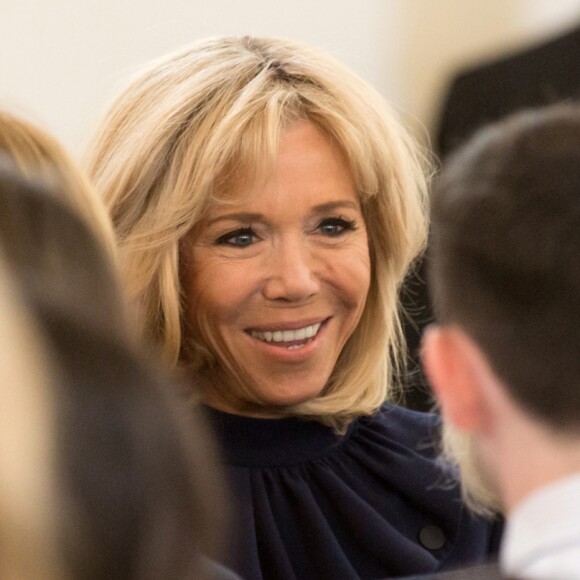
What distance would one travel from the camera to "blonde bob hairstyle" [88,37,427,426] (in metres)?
1.83

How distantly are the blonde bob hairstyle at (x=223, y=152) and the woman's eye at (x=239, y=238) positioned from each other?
0.05 metres

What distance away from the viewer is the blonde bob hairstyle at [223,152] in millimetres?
1835

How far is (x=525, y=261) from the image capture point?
1.07 metres

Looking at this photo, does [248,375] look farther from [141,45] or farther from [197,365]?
[141,45]

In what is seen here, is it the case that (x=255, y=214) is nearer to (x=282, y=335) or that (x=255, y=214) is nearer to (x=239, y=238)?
(x=239, y=238)

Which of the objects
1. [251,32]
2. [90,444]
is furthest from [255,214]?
[251,32]

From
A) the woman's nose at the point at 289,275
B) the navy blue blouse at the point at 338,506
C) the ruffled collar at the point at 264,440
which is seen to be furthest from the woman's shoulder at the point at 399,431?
the woman's nose at the point at 289,275

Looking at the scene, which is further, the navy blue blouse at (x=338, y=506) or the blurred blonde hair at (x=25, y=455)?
the navy blue blouse at (x=338, y=506)

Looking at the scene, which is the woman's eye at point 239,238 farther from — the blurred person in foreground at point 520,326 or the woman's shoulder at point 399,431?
the blurred person in foreground at point 520,326

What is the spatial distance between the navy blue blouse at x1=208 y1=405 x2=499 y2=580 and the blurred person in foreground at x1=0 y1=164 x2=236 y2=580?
0.82 metres

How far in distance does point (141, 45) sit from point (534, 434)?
302 centimetres

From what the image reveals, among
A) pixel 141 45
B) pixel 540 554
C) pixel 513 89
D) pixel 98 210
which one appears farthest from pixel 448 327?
pixel 513 89

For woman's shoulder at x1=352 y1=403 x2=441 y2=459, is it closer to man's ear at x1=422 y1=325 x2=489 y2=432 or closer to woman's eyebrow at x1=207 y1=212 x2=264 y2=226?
woman's eyebrow at x1=207 y1=212 x2=264 y2=226

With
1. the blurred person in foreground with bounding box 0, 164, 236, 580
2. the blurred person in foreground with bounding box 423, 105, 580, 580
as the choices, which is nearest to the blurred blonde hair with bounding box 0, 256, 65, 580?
the blurred person in foreground with bounding box 0, 164, 236, 580
